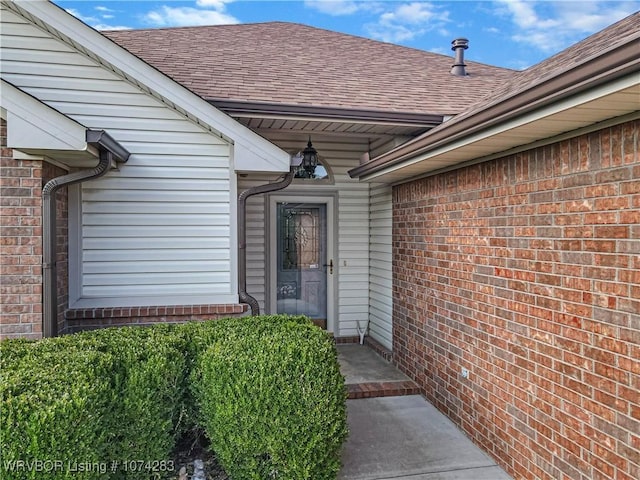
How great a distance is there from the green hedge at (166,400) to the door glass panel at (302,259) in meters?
3.46

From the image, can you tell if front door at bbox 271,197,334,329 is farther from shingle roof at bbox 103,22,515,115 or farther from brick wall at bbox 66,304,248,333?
brick wall at bbox 66,304,248,333

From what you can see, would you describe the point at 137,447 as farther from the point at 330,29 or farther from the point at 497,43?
the point at 497,43

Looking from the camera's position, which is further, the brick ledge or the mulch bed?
the brick ledge

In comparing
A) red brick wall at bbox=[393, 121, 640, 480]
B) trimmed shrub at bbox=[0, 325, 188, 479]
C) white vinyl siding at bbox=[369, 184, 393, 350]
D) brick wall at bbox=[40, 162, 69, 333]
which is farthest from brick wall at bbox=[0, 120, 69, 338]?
white vinyl siding at bbox=[369, 184, 393, 350]

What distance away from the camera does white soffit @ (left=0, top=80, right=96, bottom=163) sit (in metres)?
3.57

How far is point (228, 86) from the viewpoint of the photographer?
18.3ft

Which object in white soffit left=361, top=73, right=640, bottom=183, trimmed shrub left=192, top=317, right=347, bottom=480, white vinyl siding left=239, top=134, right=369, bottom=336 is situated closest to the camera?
white soffit left=361, top=73, right=640, bottom=183

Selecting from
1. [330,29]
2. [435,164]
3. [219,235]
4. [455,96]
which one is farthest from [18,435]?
[330,29]

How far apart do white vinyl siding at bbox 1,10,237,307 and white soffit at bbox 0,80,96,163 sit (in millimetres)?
777

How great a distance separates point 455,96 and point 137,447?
18.8 ft

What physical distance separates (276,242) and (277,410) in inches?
161

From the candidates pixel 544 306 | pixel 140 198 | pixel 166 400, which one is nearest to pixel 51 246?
pixel 140 198

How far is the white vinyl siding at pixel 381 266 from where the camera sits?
6.26 m

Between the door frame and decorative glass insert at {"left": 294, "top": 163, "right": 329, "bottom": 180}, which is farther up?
decorative glass insert at {"left": 294, "top": 163, "right": 329, "bottom": 180}
